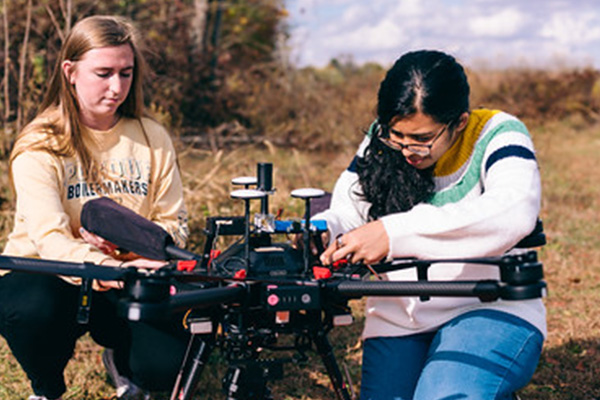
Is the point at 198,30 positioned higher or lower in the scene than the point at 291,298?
higher

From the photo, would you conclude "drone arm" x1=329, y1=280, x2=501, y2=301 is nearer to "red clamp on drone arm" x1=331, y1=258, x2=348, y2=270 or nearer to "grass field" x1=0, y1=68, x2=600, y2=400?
"red clamp on drone arm" x1=331, y1=258, x2=348, y2=270

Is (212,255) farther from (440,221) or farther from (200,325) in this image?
(440,221)

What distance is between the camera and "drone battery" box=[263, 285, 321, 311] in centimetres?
200

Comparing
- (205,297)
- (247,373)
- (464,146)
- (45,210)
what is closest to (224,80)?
(45,210)

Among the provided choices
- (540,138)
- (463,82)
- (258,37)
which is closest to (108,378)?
(463,82)

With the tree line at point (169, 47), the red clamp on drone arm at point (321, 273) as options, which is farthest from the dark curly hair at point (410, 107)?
the tree line at point (169, 47)

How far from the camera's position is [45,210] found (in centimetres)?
304

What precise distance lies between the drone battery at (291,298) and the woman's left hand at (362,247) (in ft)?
1.00

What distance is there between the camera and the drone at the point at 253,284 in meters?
1.86

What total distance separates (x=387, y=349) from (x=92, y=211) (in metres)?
1.42

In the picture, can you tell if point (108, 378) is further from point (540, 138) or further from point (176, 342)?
point (540, 138)

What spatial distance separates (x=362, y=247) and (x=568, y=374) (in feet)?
7.39

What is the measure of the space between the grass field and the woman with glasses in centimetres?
81

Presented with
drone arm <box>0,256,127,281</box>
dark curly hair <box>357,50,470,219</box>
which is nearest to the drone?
drone arm <box>0,256,127,281</box>
